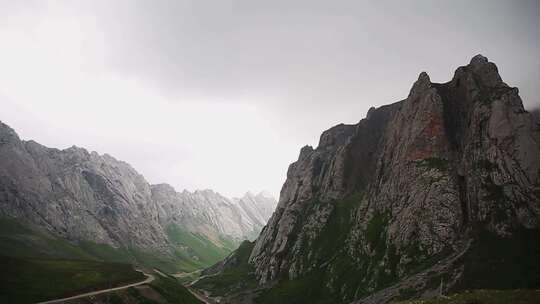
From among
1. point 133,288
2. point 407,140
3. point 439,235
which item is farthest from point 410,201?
point 133,288

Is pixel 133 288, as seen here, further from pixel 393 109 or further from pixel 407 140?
pixel 393 109

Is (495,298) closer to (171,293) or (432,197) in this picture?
(432,197)

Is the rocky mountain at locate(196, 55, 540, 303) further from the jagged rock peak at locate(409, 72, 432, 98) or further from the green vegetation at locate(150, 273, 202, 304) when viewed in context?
the green vegetation at locate(150, 273, 202, 304)

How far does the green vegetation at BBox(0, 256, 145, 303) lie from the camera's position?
282 ft

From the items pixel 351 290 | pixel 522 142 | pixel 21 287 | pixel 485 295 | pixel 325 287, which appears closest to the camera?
pixel 485 295

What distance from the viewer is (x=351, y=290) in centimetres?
11031

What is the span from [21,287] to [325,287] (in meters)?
94.2

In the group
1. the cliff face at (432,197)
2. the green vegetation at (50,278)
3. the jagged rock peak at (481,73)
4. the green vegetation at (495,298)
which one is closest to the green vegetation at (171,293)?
the green vegetation at (50,278)

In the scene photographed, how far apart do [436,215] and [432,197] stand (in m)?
6.50

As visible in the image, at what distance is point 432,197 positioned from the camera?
109m

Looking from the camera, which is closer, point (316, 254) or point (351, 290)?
point (351, 290)

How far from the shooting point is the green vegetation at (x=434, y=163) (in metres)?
A: 116

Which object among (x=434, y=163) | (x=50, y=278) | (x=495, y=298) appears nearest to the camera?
(x=495, y=298)

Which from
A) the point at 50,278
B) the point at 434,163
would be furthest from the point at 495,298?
the point at 50,278
